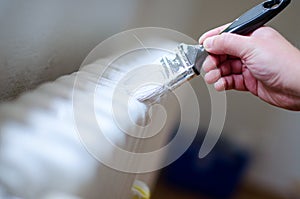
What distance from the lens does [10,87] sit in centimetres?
41

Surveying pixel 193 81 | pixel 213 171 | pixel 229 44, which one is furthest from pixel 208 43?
pixel 213 171

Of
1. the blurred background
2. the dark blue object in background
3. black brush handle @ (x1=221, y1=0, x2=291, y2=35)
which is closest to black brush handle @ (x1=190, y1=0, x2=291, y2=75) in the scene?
black brush handle @ (x1=221, y1=0, x2=291, y2=35)

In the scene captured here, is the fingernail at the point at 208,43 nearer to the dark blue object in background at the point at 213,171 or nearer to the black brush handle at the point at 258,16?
the black brush handle at the point at 258,16

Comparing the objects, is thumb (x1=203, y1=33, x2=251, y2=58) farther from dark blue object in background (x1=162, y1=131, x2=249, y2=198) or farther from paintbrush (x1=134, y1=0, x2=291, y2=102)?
dark blue object in background (x1=162, y1=131, x2=249, y2=198)

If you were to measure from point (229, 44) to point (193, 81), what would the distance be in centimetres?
29

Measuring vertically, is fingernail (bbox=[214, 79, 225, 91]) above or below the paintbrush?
below

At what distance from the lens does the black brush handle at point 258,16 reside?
406 mm

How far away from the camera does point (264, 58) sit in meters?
0.43

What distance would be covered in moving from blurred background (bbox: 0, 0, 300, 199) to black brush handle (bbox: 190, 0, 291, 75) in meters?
0.14

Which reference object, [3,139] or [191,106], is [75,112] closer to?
[3,139]

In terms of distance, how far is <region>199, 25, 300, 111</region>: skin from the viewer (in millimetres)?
425

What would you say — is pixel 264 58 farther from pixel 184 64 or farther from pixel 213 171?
pixel 213 171

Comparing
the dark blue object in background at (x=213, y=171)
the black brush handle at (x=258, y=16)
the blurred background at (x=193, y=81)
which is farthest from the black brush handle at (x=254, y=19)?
the dark blue object in background at (x=213, y=171)

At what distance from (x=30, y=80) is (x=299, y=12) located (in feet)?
1.95
